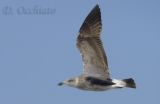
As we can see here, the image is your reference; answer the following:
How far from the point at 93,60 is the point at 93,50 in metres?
0.27

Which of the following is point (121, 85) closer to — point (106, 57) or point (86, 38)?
point (106, 57)

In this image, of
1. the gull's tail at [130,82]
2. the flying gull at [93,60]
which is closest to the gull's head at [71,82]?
the flying gull at [93,60]

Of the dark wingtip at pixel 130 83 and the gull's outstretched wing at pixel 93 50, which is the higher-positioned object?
the gull's outstretched wing at pixel 93 50

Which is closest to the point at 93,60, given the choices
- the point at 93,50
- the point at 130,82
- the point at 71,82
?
the point at 93,50

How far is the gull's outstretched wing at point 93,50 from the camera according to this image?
Result: 7.95 m

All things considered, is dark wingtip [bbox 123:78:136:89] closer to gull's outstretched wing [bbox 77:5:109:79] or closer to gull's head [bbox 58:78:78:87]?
gull's outstretched wing [bbox 77:5:109:79]

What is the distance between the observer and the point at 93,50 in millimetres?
8031

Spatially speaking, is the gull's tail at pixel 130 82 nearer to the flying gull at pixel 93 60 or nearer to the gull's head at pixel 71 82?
the flying gull at pixel 93 60

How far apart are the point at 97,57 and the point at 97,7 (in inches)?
57.3

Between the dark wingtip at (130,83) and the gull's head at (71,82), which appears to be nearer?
the dark wingtip at (130,83)

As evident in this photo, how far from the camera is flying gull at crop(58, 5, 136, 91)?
755 cm

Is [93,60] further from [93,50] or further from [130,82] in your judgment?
[130,82]

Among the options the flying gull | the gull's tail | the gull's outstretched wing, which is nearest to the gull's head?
the flying gull

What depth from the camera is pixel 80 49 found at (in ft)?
26.6
